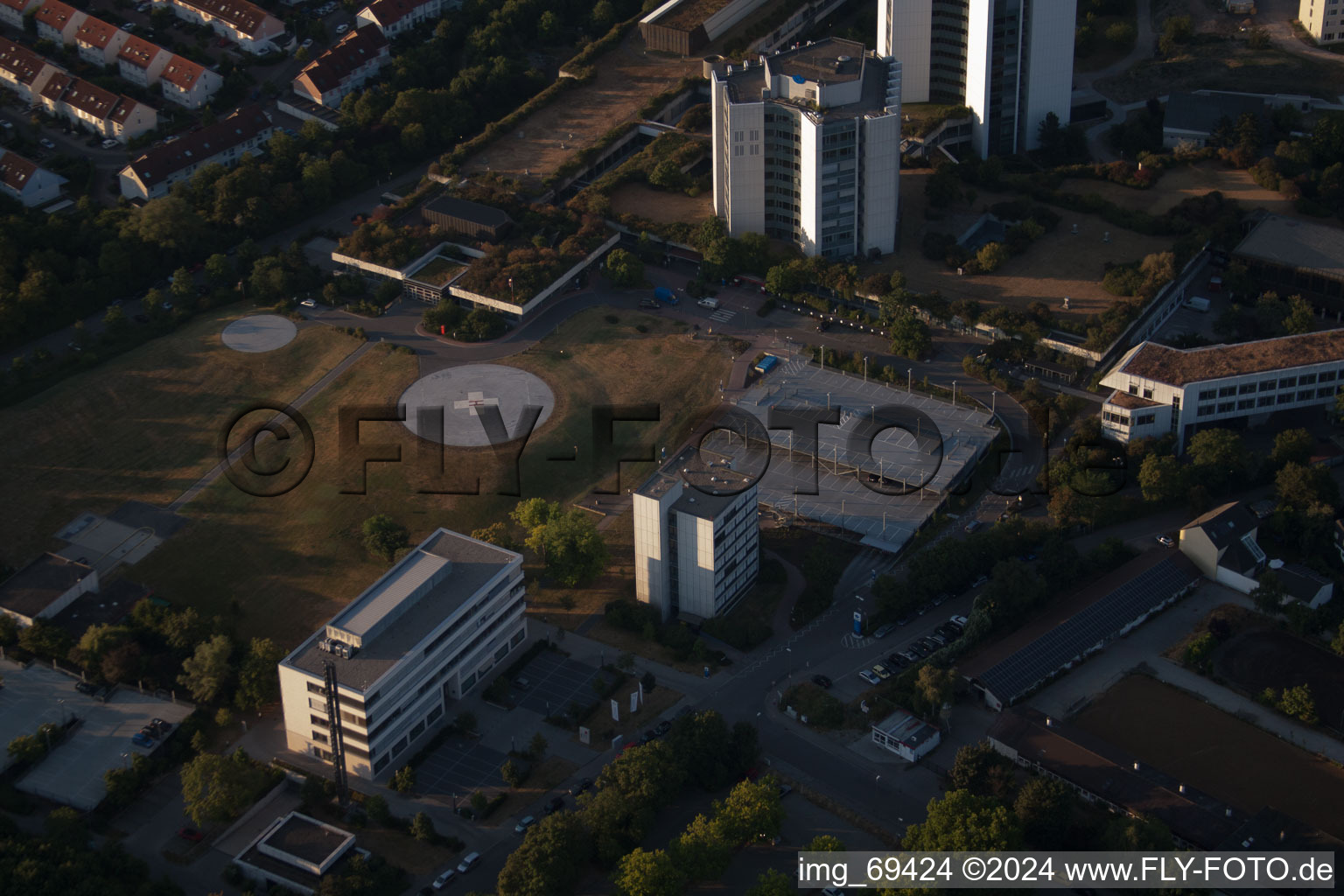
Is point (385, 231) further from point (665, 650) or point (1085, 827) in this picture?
point (1085, 827)

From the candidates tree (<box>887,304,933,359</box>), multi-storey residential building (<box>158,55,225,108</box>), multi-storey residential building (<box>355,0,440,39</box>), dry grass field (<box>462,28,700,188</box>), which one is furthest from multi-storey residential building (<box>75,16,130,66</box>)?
tree (<box>887,304,933,359</box>)

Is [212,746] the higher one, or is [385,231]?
[385,231]

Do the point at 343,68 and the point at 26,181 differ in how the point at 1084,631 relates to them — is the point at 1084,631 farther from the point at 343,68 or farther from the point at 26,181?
the point at 26,181

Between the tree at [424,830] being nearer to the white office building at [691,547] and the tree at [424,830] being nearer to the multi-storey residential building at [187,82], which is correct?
the white office building at [691,547]

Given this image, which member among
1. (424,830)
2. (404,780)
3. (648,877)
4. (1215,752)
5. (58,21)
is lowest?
(424,830)

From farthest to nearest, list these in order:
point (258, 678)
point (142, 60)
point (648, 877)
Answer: point (142, 60), point (258, 678), point (648, 877)

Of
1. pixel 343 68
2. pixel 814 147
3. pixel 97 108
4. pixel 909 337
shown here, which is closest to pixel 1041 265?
pixel 909 337

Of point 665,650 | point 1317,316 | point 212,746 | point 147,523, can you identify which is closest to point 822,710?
point 665,650

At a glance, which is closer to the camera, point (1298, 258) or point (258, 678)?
point (258, 678)
